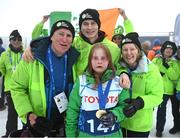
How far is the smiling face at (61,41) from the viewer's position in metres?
2.26

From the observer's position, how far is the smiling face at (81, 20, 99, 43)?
246cm

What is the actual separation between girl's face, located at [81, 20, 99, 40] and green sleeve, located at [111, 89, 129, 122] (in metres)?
0.55

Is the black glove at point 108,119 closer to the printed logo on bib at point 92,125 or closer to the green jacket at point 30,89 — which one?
the printed logo on bib at point 92,125

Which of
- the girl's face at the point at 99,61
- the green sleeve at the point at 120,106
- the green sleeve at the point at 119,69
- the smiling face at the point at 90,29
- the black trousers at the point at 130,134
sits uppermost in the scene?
the smiling face at the point at 90,29

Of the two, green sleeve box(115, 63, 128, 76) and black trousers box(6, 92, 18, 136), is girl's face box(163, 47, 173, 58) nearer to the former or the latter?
black trousers box(6, 92, 18, 136)

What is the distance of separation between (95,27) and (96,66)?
19.0 inches

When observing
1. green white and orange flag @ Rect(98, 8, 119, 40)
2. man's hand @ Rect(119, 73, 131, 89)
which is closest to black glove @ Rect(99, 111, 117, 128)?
man's hand @ Rect(119, 73, 131, 89)

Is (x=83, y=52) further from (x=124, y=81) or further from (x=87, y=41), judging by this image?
Result: (x=124, y=81)

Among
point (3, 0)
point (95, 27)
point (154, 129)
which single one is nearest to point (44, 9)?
point (3, 0)

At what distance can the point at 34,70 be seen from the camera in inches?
89.1

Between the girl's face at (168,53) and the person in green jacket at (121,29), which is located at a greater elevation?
the person in green jacket at (121,29)

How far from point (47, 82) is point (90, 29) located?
56 cm

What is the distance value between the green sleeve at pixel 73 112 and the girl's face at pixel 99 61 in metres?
0.17

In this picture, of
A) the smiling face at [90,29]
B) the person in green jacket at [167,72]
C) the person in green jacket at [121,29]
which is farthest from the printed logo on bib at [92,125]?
the person in green jacket at [167,72]
